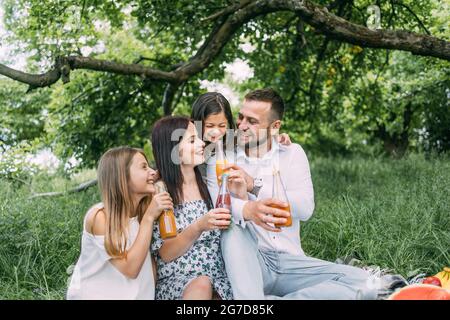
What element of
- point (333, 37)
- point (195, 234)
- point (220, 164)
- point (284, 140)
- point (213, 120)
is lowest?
point (195, 234)

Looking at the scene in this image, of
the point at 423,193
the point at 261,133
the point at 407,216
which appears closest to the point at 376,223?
the point at 407,216

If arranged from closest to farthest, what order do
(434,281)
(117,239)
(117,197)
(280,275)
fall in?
(117,239), (117,197), (280,275), (434,281)

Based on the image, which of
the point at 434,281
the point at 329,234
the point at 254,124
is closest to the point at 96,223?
the point at 254,124

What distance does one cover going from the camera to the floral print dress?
10.7ft

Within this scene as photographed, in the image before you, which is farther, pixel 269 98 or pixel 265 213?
pixel 269 98

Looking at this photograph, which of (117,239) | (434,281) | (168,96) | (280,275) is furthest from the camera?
(168,96)

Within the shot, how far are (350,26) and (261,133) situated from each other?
8.52 ft

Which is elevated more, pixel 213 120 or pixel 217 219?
pixel 213 120

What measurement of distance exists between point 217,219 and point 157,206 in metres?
0.33

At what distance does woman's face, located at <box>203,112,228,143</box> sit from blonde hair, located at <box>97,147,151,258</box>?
62 centimetres

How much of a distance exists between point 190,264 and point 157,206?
1.48 feet

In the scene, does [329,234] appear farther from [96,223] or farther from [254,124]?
[96,223]

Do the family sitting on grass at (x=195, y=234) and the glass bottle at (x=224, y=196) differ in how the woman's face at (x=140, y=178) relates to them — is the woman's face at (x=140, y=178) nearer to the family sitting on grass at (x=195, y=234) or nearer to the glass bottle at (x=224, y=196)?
the family sitting on grass at (x=195, y=234)

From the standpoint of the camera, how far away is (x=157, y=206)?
10.1ft
